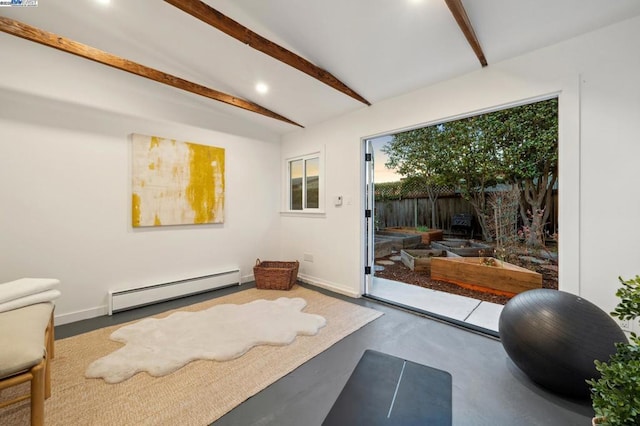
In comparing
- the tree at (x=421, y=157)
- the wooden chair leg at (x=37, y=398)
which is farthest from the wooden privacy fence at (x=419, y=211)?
the wooden chair leg at (x=37, y=398)

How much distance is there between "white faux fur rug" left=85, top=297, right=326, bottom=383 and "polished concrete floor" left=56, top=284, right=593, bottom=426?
0.45m

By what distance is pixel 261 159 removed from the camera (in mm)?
4215

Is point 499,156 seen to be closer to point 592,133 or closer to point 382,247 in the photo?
point 382,247

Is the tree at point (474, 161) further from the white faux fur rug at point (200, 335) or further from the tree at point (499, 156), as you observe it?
the white faux fur rug at point (200, 335)

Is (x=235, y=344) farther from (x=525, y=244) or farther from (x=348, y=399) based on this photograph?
(x=525, y=244)

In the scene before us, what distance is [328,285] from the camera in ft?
12.1

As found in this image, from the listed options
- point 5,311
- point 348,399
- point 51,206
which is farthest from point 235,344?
point 51,206

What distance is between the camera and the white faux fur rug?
1851 mm

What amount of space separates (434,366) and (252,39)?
300cm

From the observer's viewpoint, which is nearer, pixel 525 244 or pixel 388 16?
pixel 388 16

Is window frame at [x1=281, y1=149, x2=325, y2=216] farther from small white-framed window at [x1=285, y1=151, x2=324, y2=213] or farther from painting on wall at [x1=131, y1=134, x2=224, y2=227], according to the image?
painting on wall at [x1=131, y1=134, x2=224, y2=227]

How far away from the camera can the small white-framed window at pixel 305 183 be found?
385 cm

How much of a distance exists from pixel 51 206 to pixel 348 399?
324cm

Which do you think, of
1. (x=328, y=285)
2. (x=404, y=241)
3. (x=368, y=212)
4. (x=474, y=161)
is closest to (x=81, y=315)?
(x=328, y=285)
